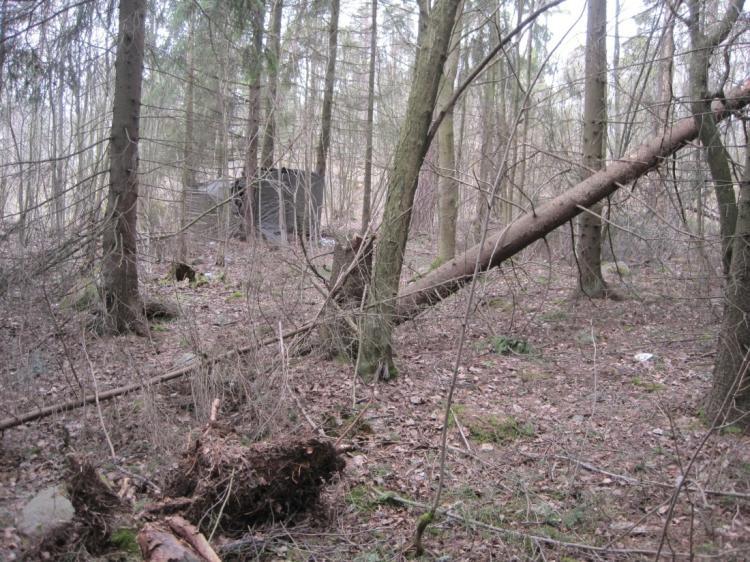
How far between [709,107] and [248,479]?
478 centimetres

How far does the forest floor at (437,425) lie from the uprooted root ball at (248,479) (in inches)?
5.5

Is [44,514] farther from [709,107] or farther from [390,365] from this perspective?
[709,107]

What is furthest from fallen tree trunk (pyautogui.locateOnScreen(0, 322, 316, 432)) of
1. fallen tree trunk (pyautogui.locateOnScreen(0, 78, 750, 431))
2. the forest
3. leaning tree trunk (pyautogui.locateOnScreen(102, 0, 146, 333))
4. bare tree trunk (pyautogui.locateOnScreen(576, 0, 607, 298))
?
bare tree trunk (pyautogui.locateOnScreen(576, 0, 607, 298))

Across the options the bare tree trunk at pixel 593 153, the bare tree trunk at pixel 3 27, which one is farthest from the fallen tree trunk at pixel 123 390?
the bare tree trunk at pixel 593 153

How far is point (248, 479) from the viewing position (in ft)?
11.5

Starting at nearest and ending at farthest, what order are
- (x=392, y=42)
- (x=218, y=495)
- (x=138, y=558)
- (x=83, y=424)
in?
(x=138, y=558) → (x=218, y=495) → (x=83, y=424) → (x=392, y=42)

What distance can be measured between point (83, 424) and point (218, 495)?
1817 millimetres

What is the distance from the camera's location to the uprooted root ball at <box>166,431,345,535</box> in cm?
346

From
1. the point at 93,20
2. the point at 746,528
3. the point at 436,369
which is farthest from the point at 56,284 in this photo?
the point at 746,528

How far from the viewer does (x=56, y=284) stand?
19.0ft

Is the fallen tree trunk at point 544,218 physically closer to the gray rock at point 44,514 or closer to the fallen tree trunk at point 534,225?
the fallen tree trunk at point 534,225

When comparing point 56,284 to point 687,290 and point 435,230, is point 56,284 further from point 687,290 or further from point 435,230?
point 435,230

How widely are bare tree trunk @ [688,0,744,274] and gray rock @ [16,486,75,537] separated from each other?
16.5 ft

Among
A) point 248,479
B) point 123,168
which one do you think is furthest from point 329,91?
point 248,479
